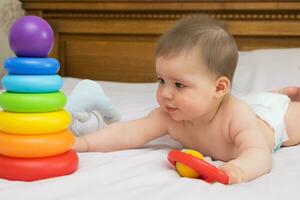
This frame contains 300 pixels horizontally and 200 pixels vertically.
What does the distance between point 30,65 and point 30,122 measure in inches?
3.8

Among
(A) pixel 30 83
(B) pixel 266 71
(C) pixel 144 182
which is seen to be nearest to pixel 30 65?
(A) pixel 30 83

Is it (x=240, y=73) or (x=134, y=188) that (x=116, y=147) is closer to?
(x=134, y=188)

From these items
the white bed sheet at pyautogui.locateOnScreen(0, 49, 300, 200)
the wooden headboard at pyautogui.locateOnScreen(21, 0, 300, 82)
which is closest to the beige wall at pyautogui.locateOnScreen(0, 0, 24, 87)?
the wooden headboard at pyautogui.locateOnScreen(21, 0, 300, 82)

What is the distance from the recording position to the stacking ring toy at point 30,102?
80cm

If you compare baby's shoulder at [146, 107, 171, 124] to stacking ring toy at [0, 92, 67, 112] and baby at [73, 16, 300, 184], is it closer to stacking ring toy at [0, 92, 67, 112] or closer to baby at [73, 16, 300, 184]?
baby at [73, 16, 300, 184]

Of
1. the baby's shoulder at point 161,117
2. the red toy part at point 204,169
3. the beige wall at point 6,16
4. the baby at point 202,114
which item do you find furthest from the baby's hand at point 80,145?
the beige wall at point 6,16

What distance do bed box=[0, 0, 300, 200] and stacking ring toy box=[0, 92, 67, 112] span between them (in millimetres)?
122

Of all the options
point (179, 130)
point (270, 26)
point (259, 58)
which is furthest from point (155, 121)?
point (270, 26)

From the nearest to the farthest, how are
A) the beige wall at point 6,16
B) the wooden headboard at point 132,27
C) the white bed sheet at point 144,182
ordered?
the white bed sheet at point 144,182
the wooden headboard at point 132,27
the beige wall at point 6,16

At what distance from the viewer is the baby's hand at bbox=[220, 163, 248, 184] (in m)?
0.80

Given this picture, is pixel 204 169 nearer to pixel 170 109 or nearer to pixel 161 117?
pixel 170 109

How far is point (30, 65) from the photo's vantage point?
797 mm

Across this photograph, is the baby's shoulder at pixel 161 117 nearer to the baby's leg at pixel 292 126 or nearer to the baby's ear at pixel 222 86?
the baby's ear at pixel 222 86

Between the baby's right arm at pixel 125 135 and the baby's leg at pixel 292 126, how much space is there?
31 centimetres
